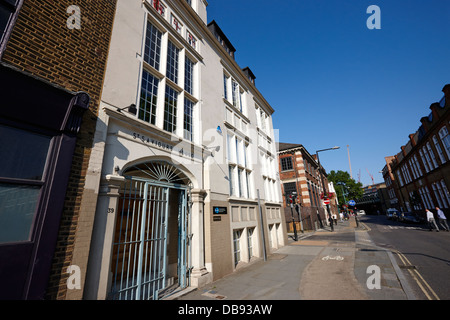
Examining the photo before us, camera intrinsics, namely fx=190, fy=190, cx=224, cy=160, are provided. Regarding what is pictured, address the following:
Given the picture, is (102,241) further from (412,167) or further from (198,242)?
(412,167)

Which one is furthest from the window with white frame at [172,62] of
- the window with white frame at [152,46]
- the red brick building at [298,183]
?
the red brick building at [298,183]

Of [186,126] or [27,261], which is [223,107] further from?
[27,261]

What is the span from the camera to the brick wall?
365cm

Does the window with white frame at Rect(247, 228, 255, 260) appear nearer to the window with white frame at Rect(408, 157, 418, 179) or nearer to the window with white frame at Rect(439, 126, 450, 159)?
the window with white frame at Rect(439, 126, 450, 159)

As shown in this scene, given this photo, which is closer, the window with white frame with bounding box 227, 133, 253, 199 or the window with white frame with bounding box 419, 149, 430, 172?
the window with white frame with bounding box 227, 133, 253, 199

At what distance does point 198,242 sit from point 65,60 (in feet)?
21.0

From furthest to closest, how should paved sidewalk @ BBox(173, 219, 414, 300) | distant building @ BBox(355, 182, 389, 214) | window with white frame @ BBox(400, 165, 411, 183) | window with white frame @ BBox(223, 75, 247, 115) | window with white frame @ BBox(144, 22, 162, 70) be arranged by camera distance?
1. distant building @ BBox(355, 182, 389, 214)
2. window with white frame @ BBox(400, 165, 411, 183)
3. window with white frame @ BBox(223, 75, 247, 115)
4. window with white frame @ BBox(144, 22, 162, 70)
5. paved sidewalk @ BBox(173, 219, 414, 300)

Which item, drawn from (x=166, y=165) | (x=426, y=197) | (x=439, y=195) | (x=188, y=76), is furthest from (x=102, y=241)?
(x=426, y=197)

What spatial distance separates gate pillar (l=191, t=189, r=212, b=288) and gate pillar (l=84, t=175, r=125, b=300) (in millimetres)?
2857

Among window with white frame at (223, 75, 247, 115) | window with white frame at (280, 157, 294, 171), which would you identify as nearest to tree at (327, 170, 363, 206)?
window with white frame at (280, 157, 294, 171)

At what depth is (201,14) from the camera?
439 inches

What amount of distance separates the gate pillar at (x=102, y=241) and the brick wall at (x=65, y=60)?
1.54 feet
